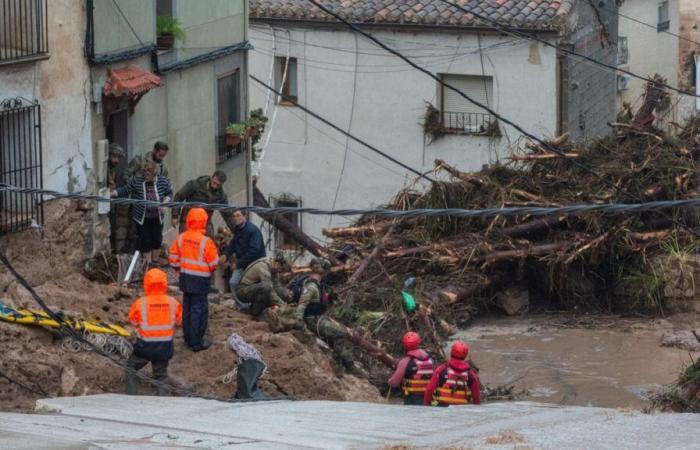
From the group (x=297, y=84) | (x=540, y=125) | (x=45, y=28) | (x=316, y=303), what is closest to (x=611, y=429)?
(x=316, y=303)

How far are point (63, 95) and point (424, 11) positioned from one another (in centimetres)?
1233

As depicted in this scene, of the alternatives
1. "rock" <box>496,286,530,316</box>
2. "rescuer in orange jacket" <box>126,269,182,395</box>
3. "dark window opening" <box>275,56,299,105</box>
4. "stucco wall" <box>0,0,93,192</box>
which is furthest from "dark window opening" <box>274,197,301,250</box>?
"rescuer in orange jacket" <box>126,269,182,395</box>

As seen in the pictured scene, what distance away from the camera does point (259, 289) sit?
51.1ft

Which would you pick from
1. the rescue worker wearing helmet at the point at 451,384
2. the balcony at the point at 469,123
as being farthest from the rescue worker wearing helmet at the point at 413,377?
the balcony at the point at 469,123

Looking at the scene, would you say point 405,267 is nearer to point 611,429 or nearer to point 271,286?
point 271,286

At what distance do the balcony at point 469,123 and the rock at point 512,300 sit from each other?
8003 millimetres

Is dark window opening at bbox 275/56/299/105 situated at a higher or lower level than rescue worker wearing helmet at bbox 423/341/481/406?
higher

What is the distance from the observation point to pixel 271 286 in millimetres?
15594

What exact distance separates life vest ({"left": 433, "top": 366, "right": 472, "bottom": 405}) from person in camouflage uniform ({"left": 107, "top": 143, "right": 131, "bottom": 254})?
6385 millimetres

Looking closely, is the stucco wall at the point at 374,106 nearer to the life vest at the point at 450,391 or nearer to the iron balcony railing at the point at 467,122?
the iron balcony railing at the point at 467,122

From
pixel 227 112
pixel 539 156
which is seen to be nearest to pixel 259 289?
pixel 539 156

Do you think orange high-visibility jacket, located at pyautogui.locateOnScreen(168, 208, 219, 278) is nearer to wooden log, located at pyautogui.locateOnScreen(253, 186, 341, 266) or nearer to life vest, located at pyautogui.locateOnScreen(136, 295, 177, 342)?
life vest, located at pyautogui.locateOnScreen(136, 295, 177, 342)

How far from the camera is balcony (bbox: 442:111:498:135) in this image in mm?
27734

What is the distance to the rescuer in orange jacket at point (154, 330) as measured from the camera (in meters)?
13.1
